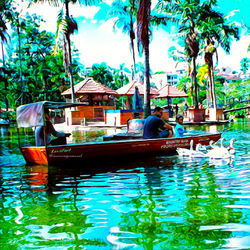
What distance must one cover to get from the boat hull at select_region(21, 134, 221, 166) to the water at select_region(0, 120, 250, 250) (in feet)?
2.83

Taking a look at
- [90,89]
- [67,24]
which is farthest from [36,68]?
[67,24]

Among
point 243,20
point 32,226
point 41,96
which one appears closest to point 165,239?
point 32,226

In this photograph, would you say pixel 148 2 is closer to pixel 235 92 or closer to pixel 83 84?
pixel 83 84

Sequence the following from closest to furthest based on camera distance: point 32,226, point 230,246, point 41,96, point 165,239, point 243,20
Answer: point 230,246, point 165,239, point 32,226, point 41,96, point 243,20

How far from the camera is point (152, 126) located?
32.9ft

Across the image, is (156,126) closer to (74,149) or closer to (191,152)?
(191,152)

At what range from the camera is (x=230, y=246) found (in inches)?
129

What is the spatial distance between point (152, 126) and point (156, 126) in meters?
0.14

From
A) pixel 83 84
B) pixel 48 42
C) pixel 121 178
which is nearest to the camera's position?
pixel 121 178

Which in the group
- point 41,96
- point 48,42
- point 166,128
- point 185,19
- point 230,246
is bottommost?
point 230,246

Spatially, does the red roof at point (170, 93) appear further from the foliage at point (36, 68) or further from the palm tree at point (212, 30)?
the foliage at point (36, 68)

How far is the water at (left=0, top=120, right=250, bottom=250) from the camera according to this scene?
3543 millimetres

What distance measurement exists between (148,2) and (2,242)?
1456cm

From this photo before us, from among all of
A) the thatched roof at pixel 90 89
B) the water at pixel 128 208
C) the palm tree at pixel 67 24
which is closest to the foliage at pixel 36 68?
the thatched roof at pixel 90 89
